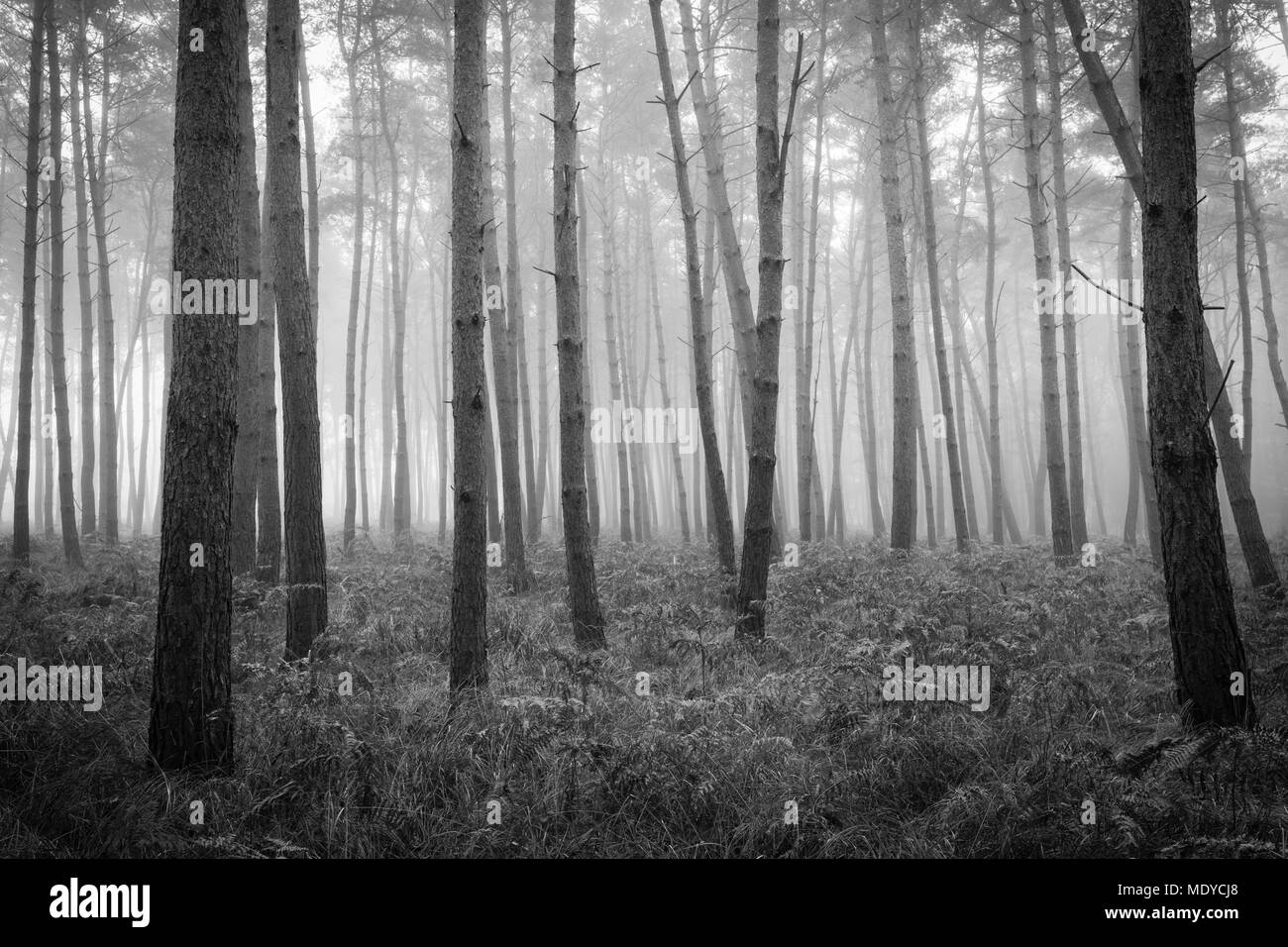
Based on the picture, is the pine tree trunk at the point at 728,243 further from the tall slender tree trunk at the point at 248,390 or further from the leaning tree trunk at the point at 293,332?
the tall slender tree trunk at the point at 248,390

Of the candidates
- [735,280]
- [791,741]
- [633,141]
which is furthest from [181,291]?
[633,141]

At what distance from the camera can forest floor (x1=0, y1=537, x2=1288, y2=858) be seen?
3285 mm

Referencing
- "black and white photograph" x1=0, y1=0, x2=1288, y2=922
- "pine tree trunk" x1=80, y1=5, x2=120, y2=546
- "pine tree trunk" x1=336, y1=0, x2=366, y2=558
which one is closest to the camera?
"black and white photograph" x1=0, y1=0, x2=1288, y2=922

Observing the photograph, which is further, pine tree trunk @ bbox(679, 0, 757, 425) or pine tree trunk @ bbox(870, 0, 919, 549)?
pine tree trunk @ bbox(870, 0, 919, 549)

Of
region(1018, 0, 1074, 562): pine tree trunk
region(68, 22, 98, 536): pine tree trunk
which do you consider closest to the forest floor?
region(1018, 0, 1074, 562): pine tree trunk

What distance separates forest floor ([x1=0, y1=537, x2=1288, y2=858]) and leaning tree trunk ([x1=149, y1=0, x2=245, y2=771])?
0.36 metres

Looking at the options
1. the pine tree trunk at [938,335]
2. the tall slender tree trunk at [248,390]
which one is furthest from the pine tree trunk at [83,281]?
the pine tree trunk at [938,335]

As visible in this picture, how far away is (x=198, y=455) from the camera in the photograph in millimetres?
3805

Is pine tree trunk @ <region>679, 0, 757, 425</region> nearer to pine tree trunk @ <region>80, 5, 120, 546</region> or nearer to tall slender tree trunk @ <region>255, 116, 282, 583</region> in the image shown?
tall slender tree trunk @ <region>255, 116, 282, 583</region>

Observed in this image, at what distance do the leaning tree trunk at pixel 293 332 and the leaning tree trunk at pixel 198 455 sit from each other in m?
2.39

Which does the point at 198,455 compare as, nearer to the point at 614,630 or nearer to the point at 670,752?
the point at 670,752

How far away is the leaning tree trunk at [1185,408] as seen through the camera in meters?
4.13

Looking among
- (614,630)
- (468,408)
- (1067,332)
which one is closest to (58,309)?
(468,408)

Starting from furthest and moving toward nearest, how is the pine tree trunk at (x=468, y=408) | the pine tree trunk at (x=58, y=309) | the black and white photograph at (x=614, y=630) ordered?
the pine tree trunk at (x=58, y=309) < the pine tree trunk at (x=468, y=408) < the black and white photograph at (x=614, y=630)
